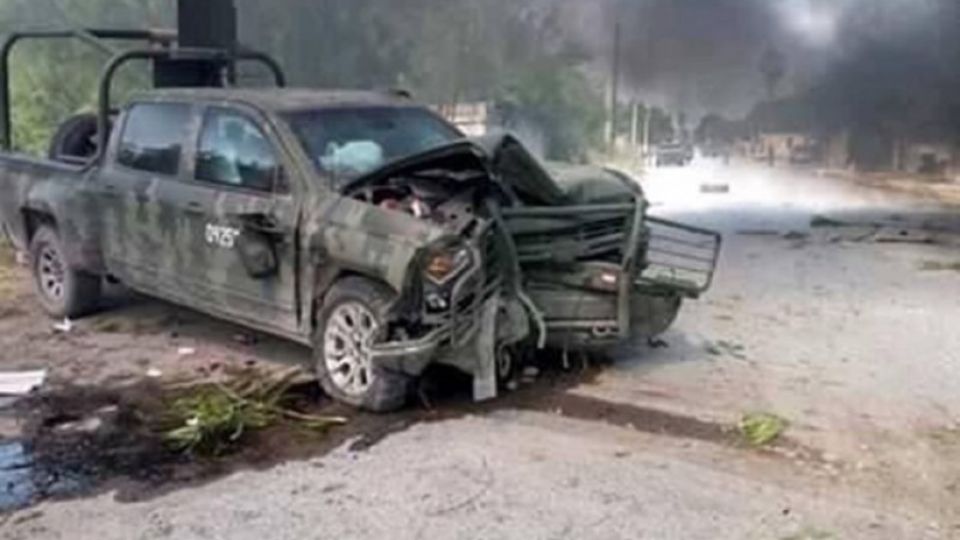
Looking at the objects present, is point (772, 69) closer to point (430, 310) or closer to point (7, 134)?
point (7, 134)

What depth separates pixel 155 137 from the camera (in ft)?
24.2

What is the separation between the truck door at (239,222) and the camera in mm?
6305

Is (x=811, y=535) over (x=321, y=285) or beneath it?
beneath

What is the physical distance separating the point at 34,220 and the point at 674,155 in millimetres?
40416

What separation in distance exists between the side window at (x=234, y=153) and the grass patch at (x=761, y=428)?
2721mm

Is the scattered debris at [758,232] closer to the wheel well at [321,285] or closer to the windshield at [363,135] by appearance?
→ the windshield at [363,135]

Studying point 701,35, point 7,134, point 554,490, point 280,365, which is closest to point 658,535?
point 554,490

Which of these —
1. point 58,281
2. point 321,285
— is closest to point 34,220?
point 58,281

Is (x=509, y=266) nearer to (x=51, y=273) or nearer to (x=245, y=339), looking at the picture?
(x=245, y=339)

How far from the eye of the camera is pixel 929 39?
3738 cm

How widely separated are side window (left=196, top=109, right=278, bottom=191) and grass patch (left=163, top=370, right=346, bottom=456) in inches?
41.6

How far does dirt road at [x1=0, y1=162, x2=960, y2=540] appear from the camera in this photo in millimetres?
4340

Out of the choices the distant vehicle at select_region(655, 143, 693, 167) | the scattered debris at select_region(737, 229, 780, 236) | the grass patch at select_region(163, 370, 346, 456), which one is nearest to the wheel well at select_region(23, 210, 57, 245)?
the grass patch at select_region(163, 370, 346, 456)

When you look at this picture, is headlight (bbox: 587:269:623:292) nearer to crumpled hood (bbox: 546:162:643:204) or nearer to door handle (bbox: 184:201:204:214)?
crumpled hood (bbox: 546:162:643:204)
